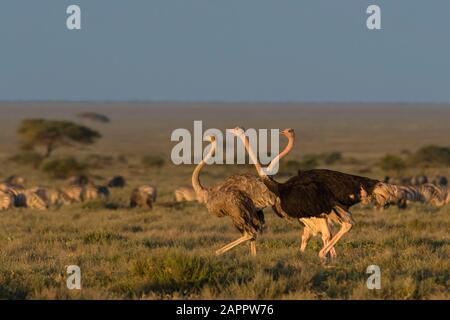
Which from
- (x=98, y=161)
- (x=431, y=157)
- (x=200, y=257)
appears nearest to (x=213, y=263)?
(x=200, y=257)

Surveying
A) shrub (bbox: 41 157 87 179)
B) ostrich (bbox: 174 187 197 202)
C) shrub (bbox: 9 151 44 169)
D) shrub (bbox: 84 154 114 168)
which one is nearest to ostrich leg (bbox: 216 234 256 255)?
ostrich (bbox: 174 187 197 202)

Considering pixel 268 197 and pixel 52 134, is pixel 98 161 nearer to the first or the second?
pixel 52 134

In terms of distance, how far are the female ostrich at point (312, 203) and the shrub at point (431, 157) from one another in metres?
36.2

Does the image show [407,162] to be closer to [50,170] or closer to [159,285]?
[50,170]

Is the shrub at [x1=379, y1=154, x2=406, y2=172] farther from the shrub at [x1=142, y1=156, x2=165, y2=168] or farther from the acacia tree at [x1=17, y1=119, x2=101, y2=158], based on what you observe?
the acacia tree at [x1=17, y1=119, x2=101, y2=158]

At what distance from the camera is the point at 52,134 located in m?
52.0

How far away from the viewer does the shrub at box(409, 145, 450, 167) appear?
45.2 meters

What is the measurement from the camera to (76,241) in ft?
39.3

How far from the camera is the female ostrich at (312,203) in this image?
9531 millimetres

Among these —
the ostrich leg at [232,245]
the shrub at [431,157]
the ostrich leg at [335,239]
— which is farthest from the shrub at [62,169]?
the ostrich leg at [335,239]

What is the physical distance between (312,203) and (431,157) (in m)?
37.5

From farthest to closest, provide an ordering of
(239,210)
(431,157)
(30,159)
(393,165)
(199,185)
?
(30,159)
(431,157)
(393,165)
(199,185)
(239,210)

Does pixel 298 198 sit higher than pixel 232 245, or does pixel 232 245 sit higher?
pixel 298 198

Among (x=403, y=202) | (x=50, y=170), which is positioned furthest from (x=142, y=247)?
(x=50, y=170)
